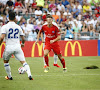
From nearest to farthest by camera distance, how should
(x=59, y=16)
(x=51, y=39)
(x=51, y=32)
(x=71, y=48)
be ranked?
(x=51, y=32)
(x=51, y=39)
(x=71, y=48)
(x=59, y=16)

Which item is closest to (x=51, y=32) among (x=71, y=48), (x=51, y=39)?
(x=51, y=39)

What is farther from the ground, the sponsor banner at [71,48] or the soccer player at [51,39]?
the soccer player at [51,39]

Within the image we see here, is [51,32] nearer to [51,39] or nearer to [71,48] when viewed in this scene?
[51,39]

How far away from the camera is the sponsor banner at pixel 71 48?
21219 millimetres

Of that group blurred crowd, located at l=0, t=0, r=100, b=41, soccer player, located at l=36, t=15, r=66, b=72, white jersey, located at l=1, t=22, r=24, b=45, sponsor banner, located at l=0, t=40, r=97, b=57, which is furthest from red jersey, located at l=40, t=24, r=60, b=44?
blurred crowd, located at l=0, t=0, r=100, b=41

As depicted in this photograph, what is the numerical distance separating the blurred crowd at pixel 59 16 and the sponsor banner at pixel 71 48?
27.0 inches

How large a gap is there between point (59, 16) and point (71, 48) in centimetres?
331

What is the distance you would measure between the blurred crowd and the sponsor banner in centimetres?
69

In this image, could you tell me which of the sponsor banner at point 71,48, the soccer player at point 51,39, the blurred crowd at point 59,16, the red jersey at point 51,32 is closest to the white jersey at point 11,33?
the soccer player at point 51,39

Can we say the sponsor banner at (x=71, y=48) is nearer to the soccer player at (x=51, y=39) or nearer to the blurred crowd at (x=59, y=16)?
the blurred crowd at (x=59, y=16)

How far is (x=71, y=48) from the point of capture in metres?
21.6

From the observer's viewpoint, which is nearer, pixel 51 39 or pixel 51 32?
pixel 51 32

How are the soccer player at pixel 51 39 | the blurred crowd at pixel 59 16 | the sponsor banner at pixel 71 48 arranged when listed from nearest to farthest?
the soccer player at pixel 51 39, the sponsor banner at pixel 71 48, the blurred crowd at pixel 59 16

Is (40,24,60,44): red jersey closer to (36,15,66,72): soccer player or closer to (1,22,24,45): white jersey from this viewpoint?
(36,15,66,72): soccer player
